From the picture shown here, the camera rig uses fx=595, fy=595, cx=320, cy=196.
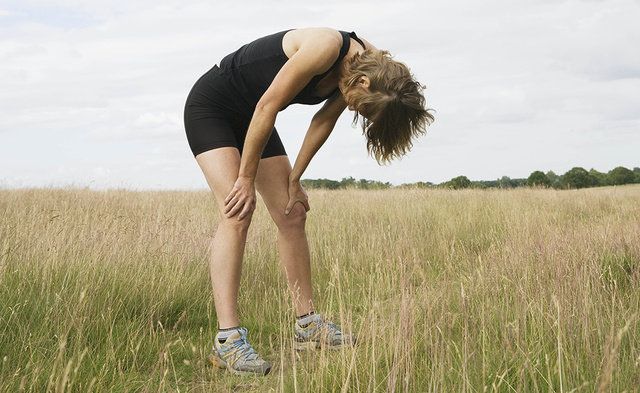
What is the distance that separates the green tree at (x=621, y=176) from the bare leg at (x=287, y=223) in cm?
5993

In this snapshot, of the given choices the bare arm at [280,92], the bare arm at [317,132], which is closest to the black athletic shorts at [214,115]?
the bare arm at [317,132]

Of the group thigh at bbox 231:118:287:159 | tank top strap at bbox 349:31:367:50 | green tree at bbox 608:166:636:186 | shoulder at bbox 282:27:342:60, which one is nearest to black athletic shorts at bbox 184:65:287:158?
thigh at bbox 231:118:287:159

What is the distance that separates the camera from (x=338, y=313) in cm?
421

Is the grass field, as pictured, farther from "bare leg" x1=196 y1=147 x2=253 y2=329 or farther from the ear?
the ear

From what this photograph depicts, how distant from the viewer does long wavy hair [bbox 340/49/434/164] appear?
2.86 metres

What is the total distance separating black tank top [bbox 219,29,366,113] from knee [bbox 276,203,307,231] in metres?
0.60

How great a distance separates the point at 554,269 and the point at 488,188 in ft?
36.2

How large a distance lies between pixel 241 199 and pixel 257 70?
69cm

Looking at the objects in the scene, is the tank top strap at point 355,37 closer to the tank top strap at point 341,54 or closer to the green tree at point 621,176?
the tank top strap at point 341,54

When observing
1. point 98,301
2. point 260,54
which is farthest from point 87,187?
point 260,54

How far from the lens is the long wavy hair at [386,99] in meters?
2.86

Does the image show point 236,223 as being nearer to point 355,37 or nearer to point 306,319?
point 306,319

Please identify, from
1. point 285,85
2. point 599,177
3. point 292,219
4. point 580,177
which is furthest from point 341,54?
point 599,177

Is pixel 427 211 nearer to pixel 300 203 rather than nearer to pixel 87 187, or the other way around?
pixel 300 203
